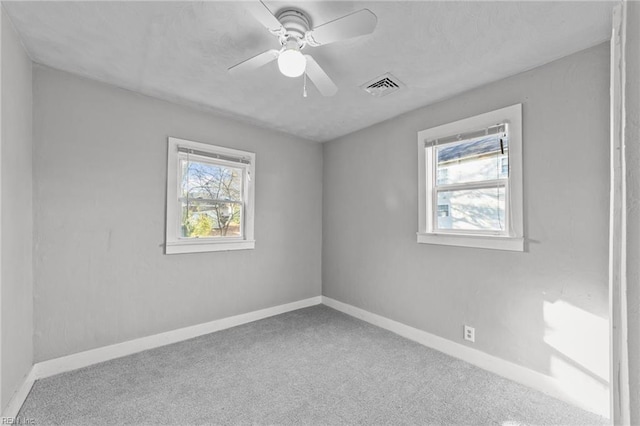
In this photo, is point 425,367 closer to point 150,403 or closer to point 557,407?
point 557,407

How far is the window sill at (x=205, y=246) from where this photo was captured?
9.93 ft

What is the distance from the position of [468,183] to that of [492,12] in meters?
1.37

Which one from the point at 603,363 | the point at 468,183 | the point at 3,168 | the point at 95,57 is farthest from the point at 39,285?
the point at 603,363

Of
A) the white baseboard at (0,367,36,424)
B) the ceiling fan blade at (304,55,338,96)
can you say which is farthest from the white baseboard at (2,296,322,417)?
the ceiling fan blade at (304,55,338,96)

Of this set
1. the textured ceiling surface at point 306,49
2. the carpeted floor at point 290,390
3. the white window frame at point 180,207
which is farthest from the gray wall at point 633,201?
the white window frame at point 180,207

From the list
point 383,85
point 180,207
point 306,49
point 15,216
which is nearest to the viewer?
point 15,216

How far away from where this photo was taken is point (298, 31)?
71.0 inches

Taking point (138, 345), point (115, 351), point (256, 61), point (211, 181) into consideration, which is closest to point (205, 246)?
point (211, 181)

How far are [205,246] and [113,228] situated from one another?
2.82 feet

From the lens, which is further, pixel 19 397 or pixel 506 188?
pixel 506 188

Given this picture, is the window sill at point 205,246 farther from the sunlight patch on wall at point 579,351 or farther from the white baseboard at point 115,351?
the sunlight patch on wall at point 579,351

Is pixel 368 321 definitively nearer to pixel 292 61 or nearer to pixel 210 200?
pixel 210 200

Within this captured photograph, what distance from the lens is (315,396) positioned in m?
2.15

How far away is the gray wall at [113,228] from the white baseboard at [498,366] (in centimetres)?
168
